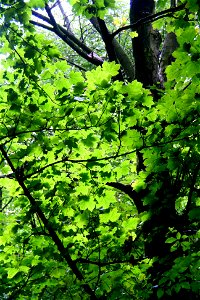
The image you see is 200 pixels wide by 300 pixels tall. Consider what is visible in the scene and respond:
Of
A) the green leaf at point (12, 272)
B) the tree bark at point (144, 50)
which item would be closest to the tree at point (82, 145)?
the green leaf at point (12, 272)

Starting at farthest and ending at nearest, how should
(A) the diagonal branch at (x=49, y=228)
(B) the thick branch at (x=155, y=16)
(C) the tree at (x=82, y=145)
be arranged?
(B) the thick branch at (x=155, y=16) < (A) the diagonal branch at (x=49, y=228) < (C) the tree at (x=82, y=145)

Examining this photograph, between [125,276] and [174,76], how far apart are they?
1688 mm

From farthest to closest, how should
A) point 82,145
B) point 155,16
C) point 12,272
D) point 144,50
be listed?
point 144,50 < point 155,16 < point 82,145 < point 12,272

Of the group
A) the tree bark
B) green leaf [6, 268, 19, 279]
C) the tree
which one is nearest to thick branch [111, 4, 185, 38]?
the tree

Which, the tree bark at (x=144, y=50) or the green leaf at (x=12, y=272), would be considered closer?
the green leaf at (x=12, y=272)

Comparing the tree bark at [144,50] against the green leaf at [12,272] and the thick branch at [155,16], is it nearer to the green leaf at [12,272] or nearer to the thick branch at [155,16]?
the thick branch at [155,16]

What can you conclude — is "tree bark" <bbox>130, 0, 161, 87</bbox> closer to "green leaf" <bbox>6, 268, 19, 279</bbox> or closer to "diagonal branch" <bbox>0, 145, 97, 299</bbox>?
"diagonal branch" <bbox>0, 145, 97, 299</bbox>

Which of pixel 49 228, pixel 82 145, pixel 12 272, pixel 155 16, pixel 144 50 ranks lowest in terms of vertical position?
pixel 12 272

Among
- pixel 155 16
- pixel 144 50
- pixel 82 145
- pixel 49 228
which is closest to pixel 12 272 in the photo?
pixel 49 228

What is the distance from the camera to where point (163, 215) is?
3289 millimetres

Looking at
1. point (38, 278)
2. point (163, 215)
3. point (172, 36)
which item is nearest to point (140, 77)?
point (172, 36)

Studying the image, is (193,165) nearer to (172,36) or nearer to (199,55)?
(199,55)

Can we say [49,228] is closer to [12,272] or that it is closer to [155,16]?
[12,272]

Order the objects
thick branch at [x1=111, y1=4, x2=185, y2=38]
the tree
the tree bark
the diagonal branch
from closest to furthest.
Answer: the tree
the diagonal branch
thick branch at [x1=111, y1=4, x2=185, y2=38]
the tree bark
